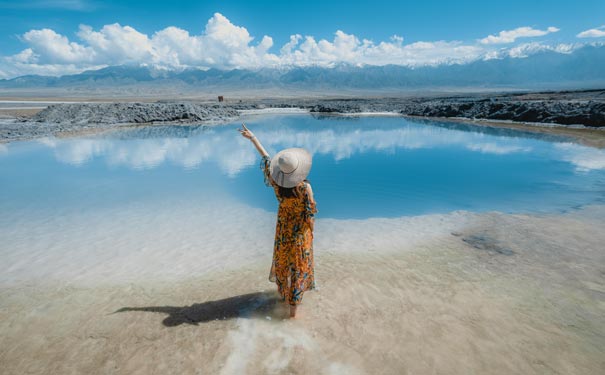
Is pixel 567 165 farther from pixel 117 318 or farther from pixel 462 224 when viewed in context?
pixel 117 318

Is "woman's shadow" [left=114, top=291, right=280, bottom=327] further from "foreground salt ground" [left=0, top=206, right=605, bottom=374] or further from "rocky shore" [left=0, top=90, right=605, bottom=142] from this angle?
"rocky shore" [left=0, top=90, right=605, bottom=142]

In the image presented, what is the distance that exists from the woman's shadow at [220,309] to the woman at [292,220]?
40cm

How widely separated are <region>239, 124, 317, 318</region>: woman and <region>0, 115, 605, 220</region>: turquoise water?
3636 millimetres

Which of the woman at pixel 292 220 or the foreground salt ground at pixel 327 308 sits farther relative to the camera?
the woman at pixel 292 220

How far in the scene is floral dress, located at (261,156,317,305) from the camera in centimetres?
329

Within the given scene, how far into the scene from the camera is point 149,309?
3.78 metres

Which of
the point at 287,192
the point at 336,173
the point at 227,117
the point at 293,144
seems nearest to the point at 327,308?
the point at 287,192

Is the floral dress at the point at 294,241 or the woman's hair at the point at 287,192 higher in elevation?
the woman's hair at the point at 287,192

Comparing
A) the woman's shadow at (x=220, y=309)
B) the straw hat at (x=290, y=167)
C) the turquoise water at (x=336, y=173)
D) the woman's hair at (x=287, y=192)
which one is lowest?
the woman's shadow at (x=220, y=309)

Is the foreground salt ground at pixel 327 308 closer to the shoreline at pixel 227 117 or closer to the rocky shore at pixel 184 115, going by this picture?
the shoreline at pixel 227 117

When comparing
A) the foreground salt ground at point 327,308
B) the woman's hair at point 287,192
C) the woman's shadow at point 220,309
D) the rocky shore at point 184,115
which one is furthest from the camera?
the rocky shore at point 184,115

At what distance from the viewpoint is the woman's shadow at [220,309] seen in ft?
11.8

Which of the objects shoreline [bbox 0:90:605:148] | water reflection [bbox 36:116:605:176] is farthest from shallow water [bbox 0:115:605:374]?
shoreline [bbox 0:90:605:148]

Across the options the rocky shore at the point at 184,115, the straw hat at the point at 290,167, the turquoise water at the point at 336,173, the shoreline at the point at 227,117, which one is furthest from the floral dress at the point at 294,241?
the rocky shore at the point at 184,115
